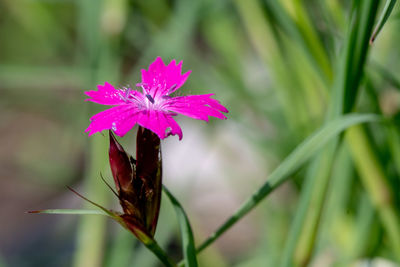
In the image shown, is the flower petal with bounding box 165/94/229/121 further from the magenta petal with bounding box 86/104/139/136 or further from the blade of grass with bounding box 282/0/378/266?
the blade of grass with bounding box 282/0/378/266

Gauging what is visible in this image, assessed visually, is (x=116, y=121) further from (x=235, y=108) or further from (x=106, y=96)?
(x=235, y=108)

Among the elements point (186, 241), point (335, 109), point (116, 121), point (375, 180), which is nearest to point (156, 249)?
point (186, 241)

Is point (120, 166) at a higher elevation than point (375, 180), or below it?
higher

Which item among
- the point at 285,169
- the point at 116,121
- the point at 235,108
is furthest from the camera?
the point at 235,108

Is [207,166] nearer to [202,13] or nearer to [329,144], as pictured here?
[202,13]

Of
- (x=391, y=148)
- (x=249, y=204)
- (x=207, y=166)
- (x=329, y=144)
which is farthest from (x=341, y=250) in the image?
(x=207, y=166)

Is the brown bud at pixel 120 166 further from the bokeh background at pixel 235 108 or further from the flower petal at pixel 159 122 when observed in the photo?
the bokeh background at pixel 235 108
